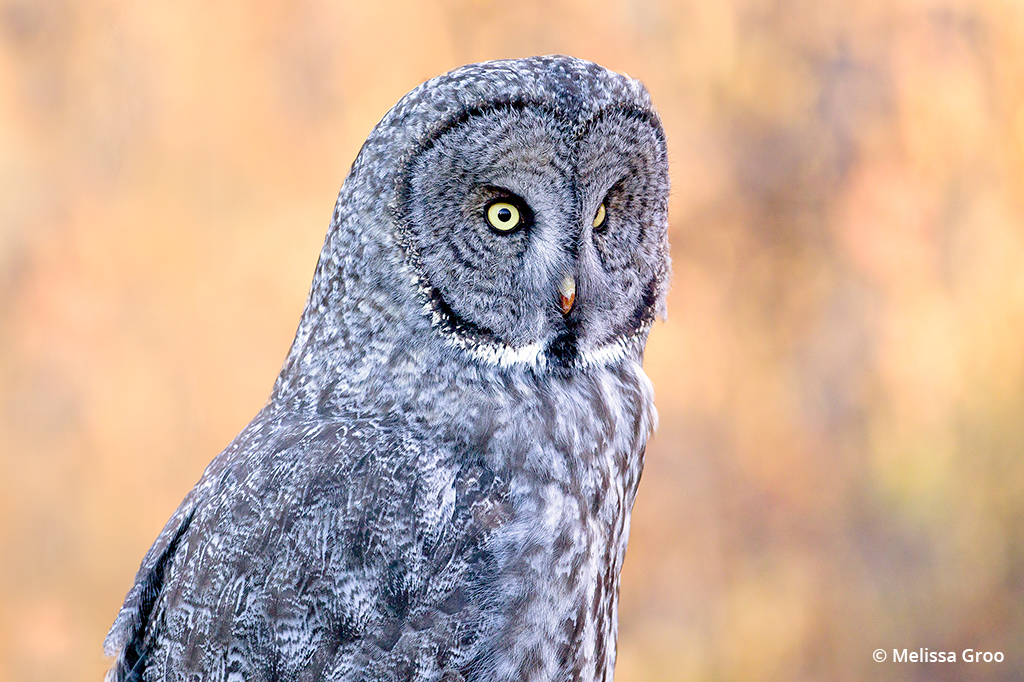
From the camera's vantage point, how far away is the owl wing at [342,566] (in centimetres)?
102

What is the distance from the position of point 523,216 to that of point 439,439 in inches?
11.7

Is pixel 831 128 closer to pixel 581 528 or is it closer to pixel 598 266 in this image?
pixel 598 266

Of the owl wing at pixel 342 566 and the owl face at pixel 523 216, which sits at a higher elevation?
the owl face at pixel 523 216

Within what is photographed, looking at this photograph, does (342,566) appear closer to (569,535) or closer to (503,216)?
(569,535)

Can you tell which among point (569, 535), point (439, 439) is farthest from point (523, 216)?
point (569, 535)

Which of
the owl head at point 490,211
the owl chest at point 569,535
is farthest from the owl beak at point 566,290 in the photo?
the owl chest at point 569,535

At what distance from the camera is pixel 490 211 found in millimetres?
1081

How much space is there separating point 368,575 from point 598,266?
490mm

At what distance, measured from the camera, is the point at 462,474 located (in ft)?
3.55

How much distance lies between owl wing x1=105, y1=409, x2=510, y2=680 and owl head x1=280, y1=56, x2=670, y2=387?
160mm

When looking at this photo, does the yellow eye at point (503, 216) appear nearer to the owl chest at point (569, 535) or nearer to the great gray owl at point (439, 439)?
the great gray owl at point (439, 439)

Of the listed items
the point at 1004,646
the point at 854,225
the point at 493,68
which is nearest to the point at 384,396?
the point at 493,68

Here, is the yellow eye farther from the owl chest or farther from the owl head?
the owl chest

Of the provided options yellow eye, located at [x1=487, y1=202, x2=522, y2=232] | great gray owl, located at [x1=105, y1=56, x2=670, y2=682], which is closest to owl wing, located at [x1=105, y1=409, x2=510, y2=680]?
great gray owl, located at [x1=105, y1=56, x2=670, y2=682]
